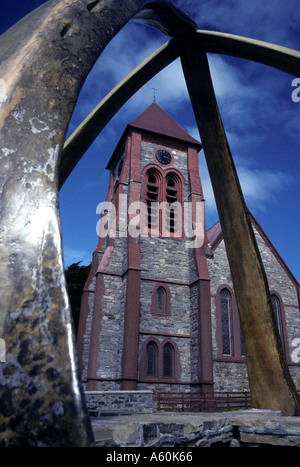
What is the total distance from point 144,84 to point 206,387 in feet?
48.0

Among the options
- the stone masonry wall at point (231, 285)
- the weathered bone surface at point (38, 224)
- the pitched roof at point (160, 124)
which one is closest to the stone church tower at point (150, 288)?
the pitched roof at point (160, 124)

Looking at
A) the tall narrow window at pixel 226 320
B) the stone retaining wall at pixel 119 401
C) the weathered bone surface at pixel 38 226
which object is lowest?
the stone retaining wall at pixel 119 401

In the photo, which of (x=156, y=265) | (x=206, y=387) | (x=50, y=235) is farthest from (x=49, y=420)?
(x=156, y=265)

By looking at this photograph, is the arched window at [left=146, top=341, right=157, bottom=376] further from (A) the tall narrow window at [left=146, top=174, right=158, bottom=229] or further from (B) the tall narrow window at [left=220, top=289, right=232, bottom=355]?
(A) the tall narrow window at [left=146, top=174, right=158, bottom=229]

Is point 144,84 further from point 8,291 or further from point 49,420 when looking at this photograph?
point 49,420

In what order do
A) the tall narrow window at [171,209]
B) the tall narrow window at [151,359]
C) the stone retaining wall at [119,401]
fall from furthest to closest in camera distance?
the tall narrow window at [171,209]
the tall narrow window at [151,359]
the stone retaining wall at [119,401]

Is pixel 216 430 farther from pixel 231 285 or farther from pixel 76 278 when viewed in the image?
pixel 76 278

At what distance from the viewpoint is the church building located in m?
15.8

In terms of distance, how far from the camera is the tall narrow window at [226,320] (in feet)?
57.8

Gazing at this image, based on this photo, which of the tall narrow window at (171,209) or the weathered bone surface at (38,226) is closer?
the weathered bone surface at (38,226)

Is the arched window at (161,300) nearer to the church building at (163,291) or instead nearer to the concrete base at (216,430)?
the church building at (163,291)
